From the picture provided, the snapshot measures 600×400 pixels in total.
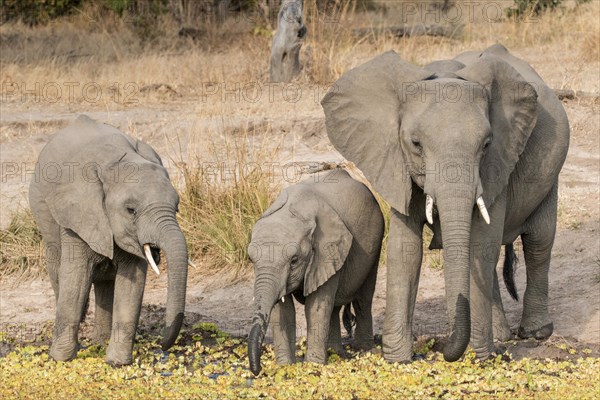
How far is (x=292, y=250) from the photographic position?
7352mm

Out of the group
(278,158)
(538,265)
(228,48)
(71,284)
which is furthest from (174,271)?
(228,48)

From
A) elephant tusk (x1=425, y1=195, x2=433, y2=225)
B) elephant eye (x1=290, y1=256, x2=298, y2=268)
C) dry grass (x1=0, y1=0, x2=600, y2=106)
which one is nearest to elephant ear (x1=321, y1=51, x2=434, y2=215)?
elephant tusk (x1=425, y1=195, x2=433, y2=225)

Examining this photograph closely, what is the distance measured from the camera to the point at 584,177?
12414 mm

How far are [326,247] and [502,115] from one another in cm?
135

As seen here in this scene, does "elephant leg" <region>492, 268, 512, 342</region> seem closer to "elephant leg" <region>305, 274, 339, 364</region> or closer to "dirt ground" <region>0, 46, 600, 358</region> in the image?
"dirt ground" <region>0, 46, 600, 358</region>

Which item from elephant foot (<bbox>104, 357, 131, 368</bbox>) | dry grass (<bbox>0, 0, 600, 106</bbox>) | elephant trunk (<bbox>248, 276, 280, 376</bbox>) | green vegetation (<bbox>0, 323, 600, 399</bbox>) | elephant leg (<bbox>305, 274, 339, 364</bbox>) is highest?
elephant trunk (<bbox>248, 276, 280, 376</bbox>)

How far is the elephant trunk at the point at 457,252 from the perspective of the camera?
686 centimetres

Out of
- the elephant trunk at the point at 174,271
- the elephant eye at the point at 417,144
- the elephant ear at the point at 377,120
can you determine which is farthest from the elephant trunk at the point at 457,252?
the elephant trunk at the point at 174,271

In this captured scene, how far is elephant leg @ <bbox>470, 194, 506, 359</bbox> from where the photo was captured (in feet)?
25.0

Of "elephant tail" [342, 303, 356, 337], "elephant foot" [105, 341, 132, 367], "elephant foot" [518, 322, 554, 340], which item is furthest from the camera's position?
"elephant foot" [518, 322, 554, 340]

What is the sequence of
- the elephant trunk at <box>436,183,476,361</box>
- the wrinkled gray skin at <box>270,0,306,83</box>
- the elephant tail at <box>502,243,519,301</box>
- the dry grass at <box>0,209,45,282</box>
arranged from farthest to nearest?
the wrinkled gray skin at <box>270,0,306,83</box>, the dry grass at <box>0,209,45,282</box>, the elephant tail at <box>502,243,519,301</box>, the elephant trunk at <box>436,183,476,361</box>

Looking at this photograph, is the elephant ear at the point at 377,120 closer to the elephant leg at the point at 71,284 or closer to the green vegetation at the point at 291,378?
the green vegetation at the point at 291,378

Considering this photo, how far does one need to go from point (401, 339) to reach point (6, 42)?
14.1 meters

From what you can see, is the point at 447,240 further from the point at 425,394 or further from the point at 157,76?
the point at 157,76
